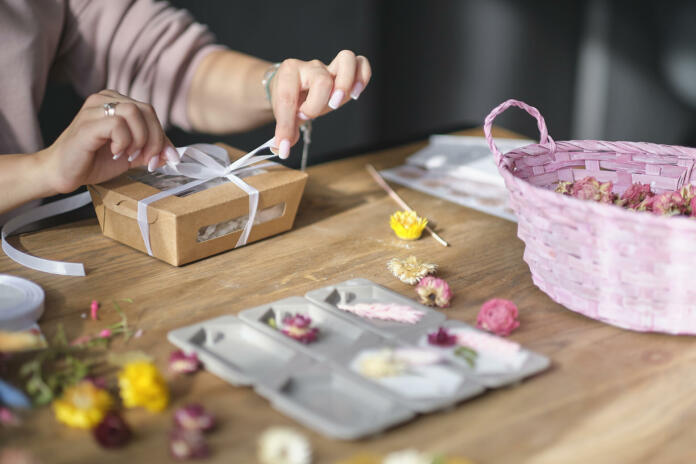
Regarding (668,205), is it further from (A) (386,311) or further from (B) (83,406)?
(B) (83,406)

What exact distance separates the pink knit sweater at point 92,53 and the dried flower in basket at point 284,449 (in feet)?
3.17

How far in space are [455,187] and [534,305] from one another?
1.43ft

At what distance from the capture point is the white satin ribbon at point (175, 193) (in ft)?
2.87

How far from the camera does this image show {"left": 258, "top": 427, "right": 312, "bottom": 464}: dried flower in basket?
20.9 inches

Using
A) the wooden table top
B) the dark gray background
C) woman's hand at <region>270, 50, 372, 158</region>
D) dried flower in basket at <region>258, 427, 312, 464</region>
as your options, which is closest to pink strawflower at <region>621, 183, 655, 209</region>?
the wooden table top

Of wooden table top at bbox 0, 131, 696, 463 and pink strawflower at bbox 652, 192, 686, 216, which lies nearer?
wooden table top at bbox 0, 131, 696, 463

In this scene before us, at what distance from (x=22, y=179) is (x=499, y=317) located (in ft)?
2.07

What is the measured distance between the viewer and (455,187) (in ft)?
3.96

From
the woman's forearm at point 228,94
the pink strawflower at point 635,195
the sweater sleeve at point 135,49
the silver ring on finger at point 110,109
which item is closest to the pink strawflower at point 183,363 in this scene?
the silver ring on finger at point 110,109

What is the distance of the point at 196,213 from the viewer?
0.86 metres

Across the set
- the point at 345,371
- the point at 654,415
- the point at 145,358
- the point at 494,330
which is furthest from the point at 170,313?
the point at 654,415

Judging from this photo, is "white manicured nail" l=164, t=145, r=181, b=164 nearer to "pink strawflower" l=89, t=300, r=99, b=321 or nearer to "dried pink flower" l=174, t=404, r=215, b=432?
"pink strawflower" l=89, t=300, r=99, b=321

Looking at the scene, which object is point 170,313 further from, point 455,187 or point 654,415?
point 455,187

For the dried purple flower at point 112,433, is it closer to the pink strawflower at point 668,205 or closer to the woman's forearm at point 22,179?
the woman's forearm at point 22,179
